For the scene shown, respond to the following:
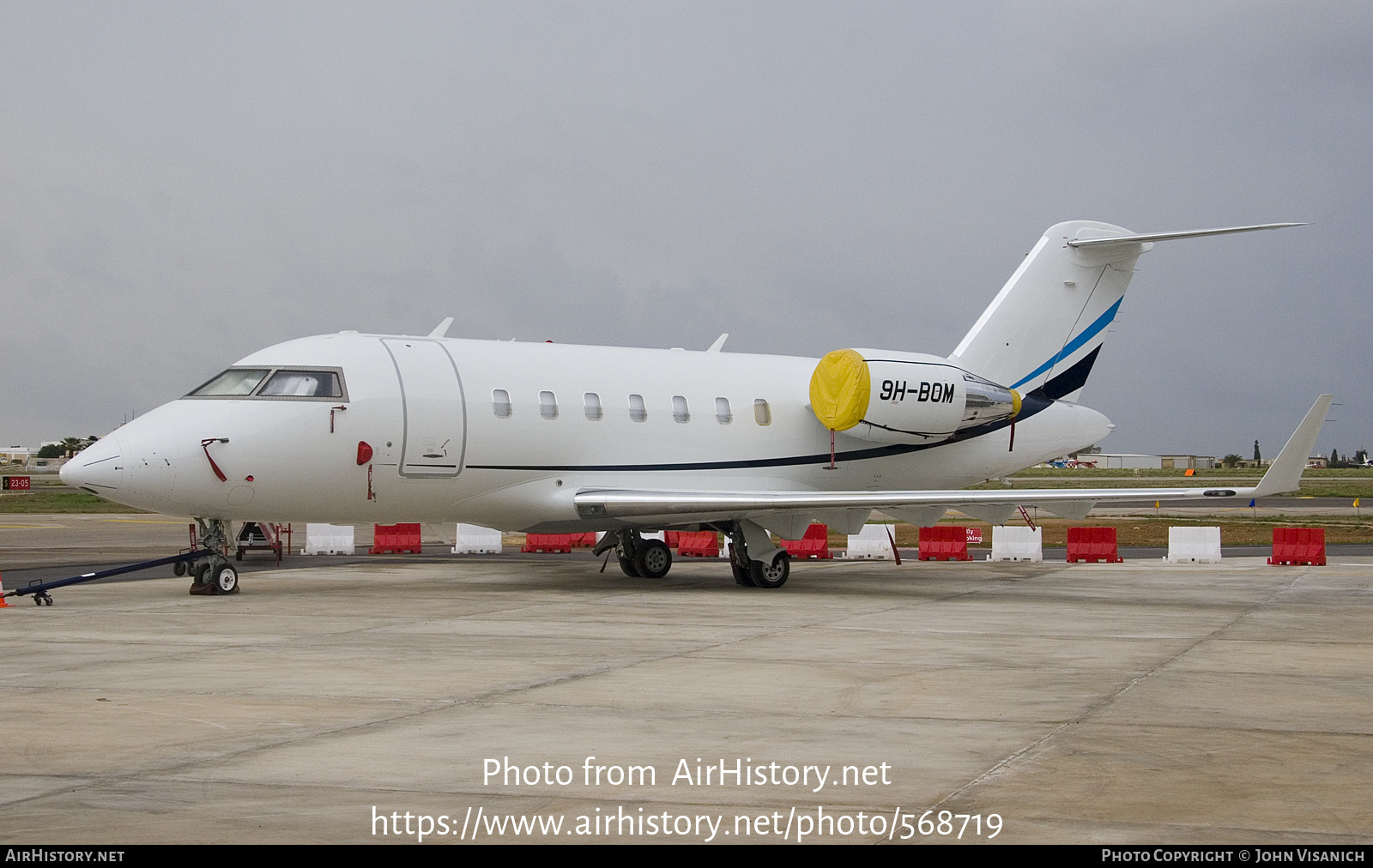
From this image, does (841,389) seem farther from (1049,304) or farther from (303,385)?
(303,385)

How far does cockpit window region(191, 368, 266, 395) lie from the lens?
1788 cm

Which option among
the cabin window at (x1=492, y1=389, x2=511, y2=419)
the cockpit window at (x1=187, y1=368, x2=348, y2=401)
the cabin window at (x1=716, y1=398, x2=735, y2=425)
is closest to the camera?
the cockpit window at (x1=187, y1=368, x2=348, y2=401)

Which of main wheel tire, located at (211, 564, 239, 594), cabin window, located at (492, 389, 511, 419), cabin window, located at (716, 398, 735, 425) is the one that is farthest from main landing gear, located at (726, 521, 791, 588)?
main wheel tire, located at (211, 564, 239, 594)

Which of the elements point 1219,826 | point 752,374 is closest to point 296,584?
point 752,374

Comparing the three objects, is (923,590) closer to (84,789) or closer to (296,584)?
(296,584)

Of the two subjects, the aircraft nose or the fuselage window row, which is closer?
the aircraft nose

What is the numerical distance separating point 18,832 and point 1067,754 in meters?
5.57

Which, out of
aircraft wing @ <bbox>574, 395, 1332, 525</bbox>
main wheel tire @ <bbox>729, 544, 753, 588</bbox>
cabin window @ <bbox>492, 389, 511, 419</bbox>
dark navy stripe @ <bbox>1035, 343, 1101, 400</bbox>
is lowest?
main wheel tire @ <bbox>729, 544, 753, 588</bbox>

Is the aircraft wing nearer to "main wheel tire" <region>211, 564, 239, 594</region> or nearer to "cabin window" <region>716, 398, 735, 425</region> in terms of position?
"cabin window" <region>716, 398, 735, 425</region>

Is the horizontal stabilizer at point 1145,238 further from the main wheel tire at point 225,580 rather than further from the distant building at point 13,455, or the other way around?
the distant building at point 13,455

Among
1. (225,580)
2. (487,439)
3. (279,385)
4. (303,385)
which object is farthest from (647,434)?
(225,580)

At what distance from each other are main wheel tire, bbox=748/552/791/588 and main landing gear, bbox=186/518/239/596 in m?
7.88

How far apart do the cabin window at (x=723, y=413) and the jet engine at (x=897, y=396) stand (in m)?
1.65

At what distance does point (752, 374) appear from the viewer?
72.4 ft
